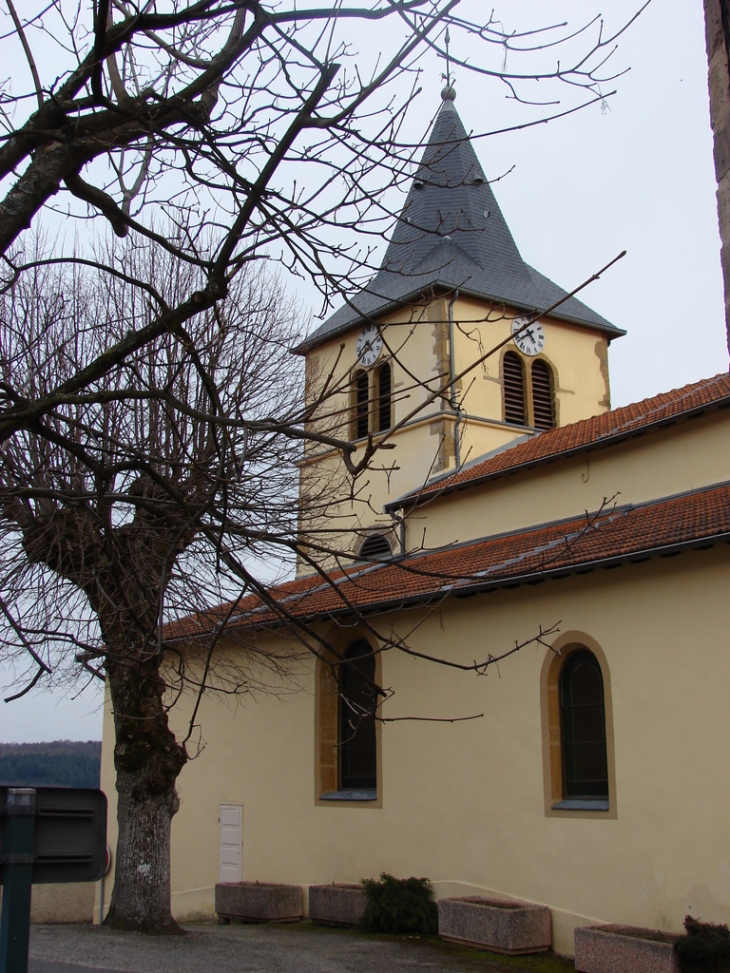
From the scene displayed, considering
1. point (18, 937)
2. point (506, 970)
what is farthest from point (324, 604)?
point (18, 937)

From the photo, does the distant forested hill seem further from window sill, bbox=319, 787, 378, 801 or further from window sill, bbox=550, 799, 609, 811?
window sill, bbox=550, 799, 609, 811

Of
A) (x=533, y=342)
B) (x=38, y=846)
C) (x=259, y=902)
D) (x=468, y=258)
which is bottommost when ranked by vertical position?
(x=259, y=902)

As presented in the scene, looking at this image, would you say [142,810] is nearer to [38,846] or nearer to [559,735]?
[559,735]

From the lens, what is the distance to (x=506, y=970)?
33.4ft

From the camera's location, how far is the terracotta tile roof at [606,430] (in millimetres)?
13953

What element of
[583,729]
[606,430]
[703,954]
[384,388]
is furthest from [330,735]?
[384,388]

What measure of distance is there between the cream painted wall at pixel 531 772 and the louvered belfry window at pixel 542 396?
410 inches

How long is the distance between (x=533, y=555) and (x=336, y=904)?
4965 millimetres

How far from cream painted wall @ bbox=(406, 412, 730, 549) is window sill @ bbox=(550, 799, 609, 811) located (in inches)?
128

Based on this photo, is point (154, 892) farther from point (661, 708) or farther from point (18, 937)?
point (18, 937)

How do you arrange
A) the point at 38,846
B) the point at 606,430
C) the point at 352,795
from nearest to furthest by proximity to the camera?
the point at 38,846 < the point at 352,795 < the point at 606,430

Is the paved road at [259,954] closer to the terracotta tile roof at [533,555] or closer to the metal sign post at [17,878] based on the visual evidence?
the terracotta tile roof at [533,555]

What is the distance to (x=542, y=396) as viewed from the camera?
79.3 feet

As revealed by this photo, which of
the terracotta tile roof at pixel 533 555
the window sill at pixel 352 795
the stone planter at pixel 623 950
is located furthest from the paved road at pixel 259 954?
the terracotta tile roof at pixel 533 555
